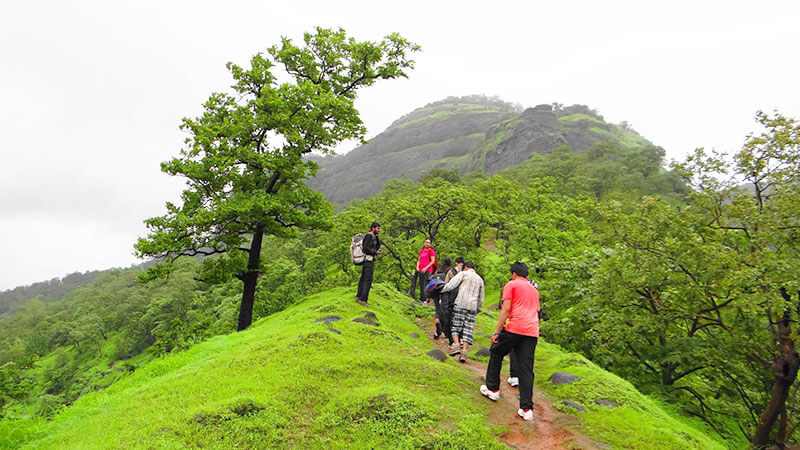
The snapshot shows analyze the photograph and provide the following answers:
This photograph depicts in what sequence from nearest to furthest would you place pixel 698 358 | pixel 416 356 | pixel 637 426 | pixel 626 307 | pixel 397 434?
pixel 397 434 → pixel 637 426 → pixel 416 356 → pixel 698 358 → pixel 626 307

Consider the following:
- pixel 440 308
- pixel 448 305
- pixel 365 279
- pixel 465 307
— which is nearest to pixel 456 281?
pixel 465 307

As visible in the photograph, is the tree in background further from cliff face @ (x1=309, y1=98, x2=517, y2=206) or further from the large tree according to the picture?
cliff face @ (x1=309, y1=98, x2=517, y2=206)

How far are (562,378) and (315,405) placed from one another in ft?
19.7

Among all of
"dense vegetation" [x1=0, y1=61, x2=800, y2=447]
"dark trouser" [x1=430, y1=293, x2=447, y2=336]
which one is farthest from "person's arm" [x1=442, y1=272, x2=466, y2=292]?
"dense vegetation" [x1=0, y1=61, x2=800, y2=447]

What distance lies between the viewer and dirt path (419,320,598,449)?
20.1 feet

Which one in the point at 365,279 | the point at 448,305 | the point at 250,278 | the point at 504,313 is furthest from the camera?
the point at 250,278

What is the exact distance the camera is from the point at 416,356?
950 centimetres

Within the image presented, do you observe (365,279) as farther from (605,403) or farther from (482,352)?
(605,403)

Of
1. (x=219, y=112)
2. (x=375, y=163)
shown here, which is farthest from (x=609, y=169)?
(x=375, y=163)

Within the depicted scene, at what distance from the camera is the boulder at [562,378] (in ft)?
28.9

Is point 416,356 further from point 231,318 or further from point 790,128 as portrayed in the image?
point 231,318

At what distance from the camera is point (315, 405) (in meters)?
6.30

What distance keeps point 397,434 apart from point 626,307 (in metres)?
10.0

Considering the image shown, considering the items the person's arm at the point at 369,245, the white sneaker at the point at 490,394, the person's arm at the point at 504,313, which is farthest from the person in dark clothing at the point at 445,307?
the person's arm at the point at 504,313
